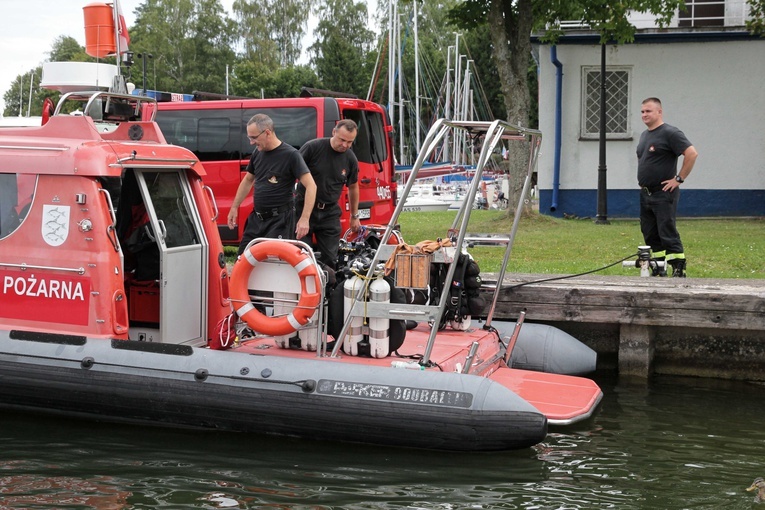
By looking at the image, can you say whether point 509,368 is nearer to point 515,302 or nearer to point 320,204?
point 515,302

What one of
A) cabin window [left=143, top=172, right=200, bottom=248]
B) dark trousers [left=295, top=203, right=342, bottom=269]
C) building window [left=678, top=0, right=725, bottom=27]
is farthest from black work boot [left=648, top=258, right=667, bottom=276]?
building window [left=678, top=0, right=725, bottom=27]

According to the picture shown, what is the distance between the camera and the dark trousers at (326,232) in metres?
8.14

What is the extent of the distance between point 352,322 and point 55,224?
211 cm

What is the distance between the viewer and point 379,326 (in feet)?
21.2

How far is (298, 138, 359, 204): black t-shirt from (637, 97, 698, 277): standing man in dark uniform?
288 cm

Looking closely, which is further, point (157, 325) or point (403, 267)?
point (157, 325)

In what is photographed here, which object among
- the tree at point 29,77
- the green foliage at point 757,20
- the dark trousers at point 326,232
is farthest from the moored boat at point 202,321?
the tree at point 29,77

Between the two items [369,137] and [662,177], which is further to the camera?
[369,137]

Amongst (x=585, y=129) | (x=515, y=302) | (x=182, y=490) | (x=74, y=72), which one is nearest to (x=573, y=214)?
(x=585, y=129)

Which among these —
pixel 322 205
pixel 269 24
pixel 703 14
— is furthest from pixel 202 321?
pixel 269 24

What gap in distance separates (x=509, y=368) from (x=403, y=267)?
1535 millimetres

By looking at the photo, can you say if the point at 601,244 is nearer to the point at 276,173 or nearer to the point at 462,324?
the point at 462,324

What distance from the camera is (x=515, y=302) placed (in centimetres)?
835

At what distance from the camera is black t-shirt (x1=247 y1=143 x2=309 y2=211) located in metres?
7.75
